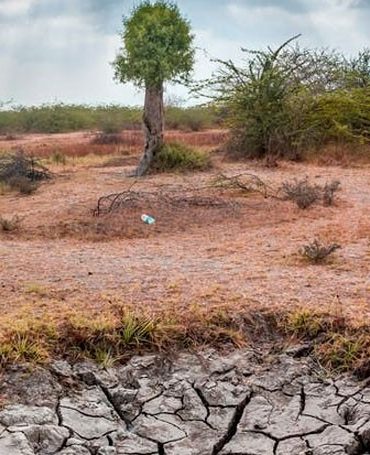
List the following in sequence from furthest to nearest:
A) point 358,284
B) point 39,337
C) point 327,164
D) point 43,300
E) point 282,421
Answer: point 327,164
point 358,284
point 43,300
point 39,337
point 282,421

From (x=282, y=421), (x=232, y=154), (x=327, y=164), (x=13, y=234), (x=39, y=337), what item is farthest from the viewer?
(x=232, y=154)

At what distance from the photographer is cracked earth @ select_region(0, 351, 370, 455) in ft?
12.5

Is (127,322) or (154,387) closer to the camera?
(154,387)

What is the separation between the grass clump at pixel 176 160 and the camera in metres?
13.9

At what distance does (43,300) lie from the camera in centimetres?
540

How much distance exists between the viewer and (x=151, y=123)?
1374 centimetres

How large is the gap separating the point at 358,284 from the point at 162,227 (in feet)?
10.8

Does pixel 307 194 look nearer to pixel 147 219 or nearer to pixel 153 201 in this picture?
pixel 153 201

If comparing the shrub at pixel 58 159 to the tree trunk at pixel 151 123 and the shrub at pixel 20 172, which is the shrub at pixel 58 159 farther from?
the tree trunk at pixel 151 123

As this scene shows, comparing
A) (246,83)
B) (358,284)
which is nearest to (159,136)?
(246,83)

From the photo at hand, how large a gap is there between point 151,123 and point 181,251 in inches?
263

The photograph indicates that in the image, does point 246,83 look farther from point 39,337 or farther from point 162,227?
point 39,337

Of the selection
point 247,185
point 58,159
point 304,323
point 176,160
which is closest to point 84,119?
point 58,159

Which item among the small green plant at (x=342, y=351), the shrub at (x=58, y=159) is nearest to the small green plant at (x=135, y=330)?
the small green plant at (x=342, y=351)
